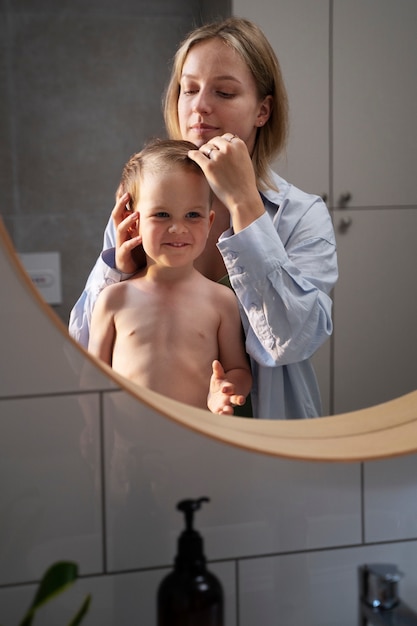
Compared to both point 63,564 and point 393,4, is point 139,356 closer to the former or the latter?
point 63,564

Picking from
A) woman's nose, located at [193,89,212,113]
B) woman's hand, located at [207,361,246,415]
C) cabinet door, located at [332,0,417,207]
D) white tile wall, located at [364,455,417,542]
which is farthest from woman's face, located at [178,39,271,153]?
white tile wall, located at [364,455,417,542]

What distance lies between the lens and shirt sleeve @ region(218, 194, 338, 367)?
2.12ft

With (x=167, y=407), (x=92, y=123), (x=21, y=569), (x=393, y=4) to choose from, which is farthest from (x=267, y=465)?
(x=393, y=4)

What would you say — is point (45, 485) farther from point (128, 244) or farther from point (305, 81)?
point (305, 81)

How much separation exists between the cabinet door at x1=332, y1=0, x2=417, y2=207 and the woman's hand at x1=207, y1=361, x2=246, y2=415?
223mm

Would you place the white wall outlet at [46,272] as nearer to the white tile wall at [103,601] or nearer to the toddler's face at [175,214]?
the toddler's face at [175,214]

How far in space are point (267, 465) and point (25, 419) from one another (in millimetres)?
186

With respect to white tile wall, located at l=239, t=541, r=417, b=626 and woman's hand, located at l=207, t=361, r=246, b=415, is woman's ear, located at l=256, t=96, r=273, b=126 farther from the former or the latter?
white tile wall, located at l=239, t=541, r=417, b=626

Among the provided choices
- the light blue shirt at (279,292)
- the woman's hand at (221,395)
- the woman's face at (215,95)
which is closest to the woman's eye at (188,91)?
the woman's face at (215,95)

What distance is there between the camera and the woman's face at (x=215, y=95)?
2.23ft

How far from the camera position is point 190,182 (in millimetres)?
654

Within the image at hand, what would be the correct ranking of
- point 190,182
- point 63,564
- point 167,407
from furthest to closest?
point 190,182
point 167,407
point 63,564

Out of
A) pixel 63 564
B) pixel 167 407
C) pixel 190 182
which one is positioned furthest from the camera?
pixel 190 182

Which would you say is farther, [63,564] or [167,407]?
[167,407]
